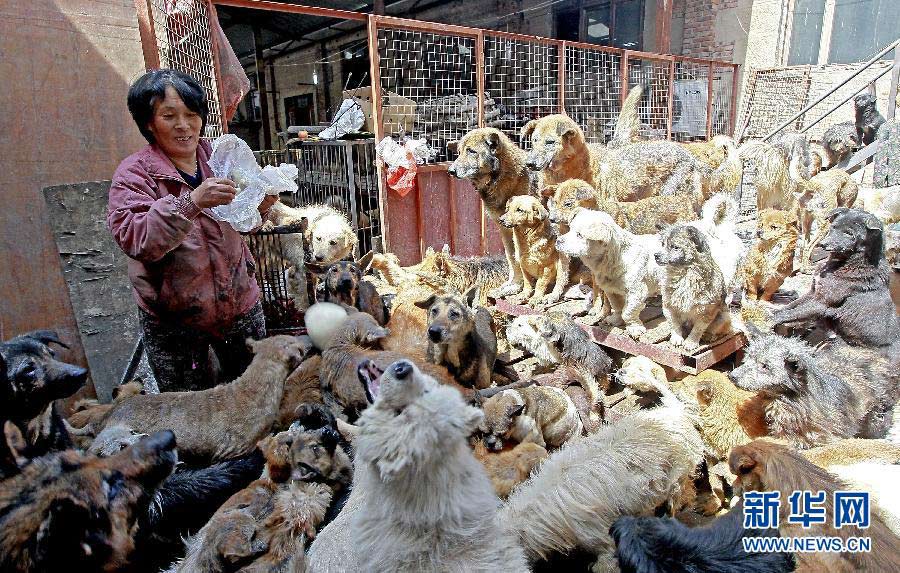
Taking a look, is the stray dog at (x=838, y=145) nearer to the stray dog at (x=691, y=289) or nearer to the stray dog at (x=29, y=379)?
the stray dog at (x=691, y=289)

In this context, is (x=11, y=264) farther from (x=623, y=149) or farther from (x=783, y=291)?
(x=783, y=291)

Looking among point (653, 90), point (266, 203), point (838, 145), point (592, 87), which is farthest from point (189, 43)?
point (838, 145)

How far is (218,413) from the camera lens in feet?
9.14

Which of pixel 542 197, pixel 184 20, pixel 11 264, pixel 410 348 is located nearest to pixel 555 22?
pixel 542 197

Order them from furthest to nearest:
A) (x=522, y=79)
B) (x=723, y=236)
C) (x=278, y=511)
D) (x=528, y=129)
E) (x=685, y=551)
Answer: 1. (x=522, y=79)
2. (x=528, y=129)
3. (x=723, y=236)
4. (x=278, y=511)
5. (x=685, y=551)

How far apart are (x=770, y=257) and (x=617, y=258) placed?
2.26 meters

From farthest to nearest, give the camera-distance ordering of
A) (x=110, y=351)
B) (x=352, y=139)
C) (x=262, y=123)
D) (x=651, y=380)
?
1. (x=262, y=123)
2. (x=352, y=139)
3. (x=110, y=351)
4. (x=651, y=380)

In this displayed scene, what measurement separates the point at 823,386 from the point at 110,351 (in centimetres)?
516

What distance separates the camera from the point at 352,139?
25.9 feet

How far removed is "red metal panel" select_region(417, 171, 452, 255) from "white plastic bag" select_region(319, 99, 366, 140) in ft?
5.11

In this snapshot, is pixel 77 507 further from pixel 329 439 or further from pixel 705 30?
pixel 705 30

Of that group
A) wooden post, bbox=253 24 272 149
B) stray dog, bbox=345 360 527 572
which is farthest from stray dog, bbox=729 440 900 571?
wooden post, bbox=253 24 272 149

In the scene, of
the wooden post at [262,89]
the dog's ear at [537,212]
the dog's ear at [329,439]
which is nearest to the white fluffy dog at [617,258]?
the dog's ear at [537,212]

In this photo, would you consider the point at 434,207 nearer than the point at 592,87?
Yes
